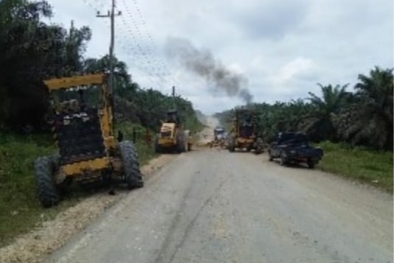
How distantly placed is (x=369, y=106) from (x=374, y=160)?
273 inches

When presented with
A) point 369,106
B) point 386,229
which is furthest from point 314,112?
point 386,229

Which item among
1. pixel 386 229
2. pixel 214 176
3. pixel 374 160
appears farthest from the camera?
pixel 374 160

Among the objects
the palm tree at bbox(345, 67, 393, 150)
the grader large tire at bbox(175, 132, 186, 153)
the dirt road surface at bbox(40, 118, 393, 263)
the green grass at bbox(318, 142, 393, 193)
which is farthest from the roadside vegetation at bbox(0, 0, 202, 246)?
the palm tree at bbox(345, 67, 393, 150)

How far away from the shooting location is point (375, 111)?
129ft

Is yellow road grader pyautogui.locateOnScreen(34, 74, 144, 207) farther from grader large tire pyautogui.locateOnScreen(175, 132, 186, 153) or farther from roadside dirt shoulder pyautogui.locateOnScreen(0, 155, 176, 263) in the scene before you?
grader large tire pyautogui.locateOnScreen(175, 132, 186, 153)

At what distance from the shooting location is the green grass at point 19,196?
509 inches

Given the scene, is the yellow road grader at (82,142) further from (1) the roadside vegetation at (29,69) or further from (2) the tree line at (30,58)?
(2) the tree line at (30,58)

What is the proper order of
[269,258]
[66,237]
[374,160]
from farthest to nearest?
[374,160] → [66,237] → [269,258]

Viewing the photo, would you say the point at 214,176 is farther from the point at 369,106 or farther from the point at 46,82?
the point at 369,106

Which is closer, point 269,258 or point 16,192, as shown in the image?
point 269,258

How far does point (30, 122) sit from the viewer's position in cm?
3691

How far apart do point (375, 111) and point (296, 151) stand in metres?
12.1

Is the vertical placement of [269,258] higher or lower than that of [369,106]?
lower

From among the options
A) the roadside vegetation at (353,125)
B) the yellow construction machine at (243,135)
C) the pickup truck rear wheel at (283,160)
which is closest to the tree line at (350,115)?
the roadside vegetation at (353,125)
